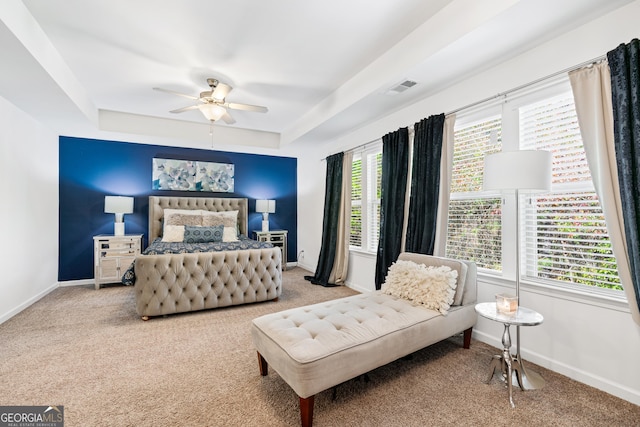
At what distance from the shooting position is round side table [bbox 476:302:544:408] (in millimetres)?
1831

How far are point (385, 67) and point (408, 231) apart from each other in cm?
177

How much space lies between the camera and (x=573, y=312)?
2111mm

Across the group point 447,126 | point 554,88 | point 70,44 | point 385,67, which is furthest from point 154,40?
point 554,88

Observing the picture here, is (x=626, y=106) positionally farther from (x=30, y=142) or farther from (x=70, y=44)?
(x=30, y=142)

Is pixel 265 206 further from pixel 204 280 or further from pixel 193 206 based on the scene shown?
pixel 204 280

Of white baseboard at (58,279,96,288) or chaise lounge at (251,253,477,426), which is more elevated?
chaise lounge at (251,253,477,426)

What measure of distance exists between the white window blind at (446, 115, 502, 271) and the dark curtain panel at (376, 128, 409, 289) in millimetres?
587

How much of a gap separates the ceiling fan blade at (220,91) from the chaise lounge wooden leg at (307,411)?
2.98 metres

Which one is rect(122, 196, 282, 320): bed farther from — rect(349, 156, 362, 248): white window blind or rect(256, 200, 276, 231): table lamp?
rect(256, 200, 276, 231): table lamp

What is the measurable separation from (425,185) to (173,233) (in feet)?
12.7

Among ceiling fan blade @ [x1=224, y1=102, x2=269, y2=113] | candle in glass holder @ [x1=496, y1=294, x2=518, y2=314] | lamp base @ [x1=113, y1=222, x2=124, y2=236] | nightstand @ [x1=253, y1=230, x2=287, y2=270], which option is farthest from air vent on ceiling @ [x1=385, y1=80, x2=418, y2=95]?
lamp base @ [x1=113, y1=222, x2=124, y2=236]

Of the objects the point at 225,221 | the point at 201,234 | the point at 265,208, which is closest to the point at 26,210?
the point at 201,234

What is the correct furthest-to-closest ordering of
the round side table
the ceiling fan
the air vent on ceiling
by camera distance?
the ceiling fan, the air vent on ceiling, the round side table

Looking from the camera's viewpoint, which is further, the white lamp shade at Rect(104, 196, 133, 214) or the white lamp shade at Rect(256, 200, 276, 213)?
the white lamp shade at Rect(256, 200, 276, 213)
